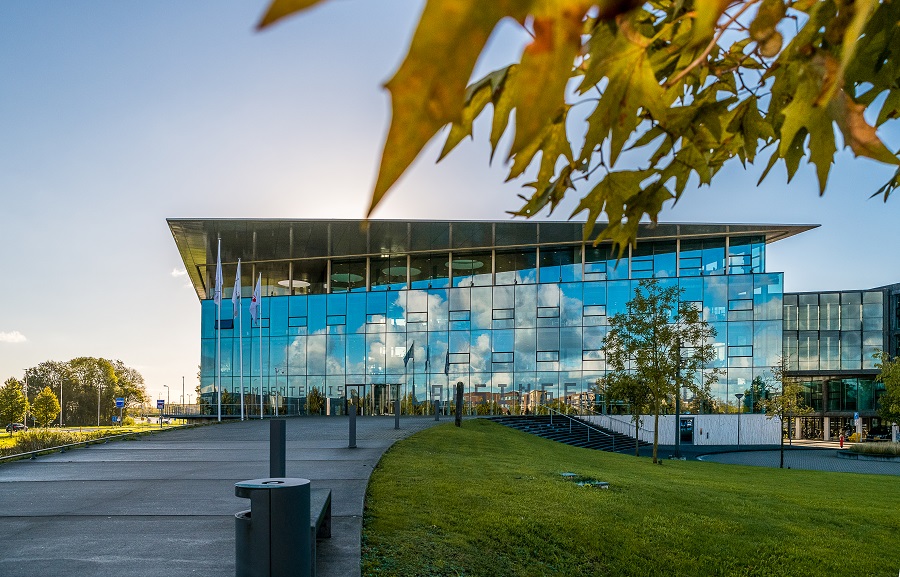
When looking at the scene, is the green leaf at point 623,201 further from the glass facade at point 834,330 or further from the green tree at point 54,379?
the green tree at point 54,379

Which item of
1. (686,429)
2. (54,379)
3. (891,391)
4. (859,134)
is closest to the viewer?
(859,134)

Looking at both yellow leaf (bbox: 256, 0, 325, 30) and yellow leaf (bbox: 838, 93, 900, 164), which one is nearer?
yellow leaf (bbox: 256, 0, 325, 30)

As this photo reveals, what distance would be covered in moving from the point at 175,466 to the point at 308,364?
36.9 metres

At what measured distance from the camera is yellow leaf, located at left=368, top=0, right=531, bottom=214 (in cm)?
75

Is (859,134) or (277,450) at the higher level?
(859,134)

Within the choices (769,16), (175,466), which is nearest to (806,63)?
(769,16)

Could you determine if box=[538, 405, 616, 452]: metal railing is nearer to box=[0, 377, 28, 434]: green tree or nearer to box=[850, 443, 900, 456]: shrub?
box=[850, 443, 900, 456]: shrub

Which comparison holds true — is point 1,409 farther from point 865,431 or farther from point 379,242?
point 865,431

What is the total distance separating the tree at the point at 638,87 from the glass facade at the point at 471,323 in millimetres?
43951

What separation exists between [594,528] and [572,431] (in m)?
32.4

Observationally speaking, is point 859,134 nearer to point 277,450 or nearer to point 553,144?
point 553,144

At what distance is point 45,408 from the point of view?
305 feet

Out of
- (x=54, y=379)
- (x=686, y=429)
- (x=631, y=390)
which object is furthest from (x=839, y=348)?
(x=54, y=379)

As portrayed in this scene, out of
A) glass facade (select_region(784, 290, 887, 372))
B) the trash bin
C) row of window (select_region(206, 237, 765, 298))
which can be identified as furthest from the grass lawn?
glass facade (select_region(784, 290, 887, 372))
